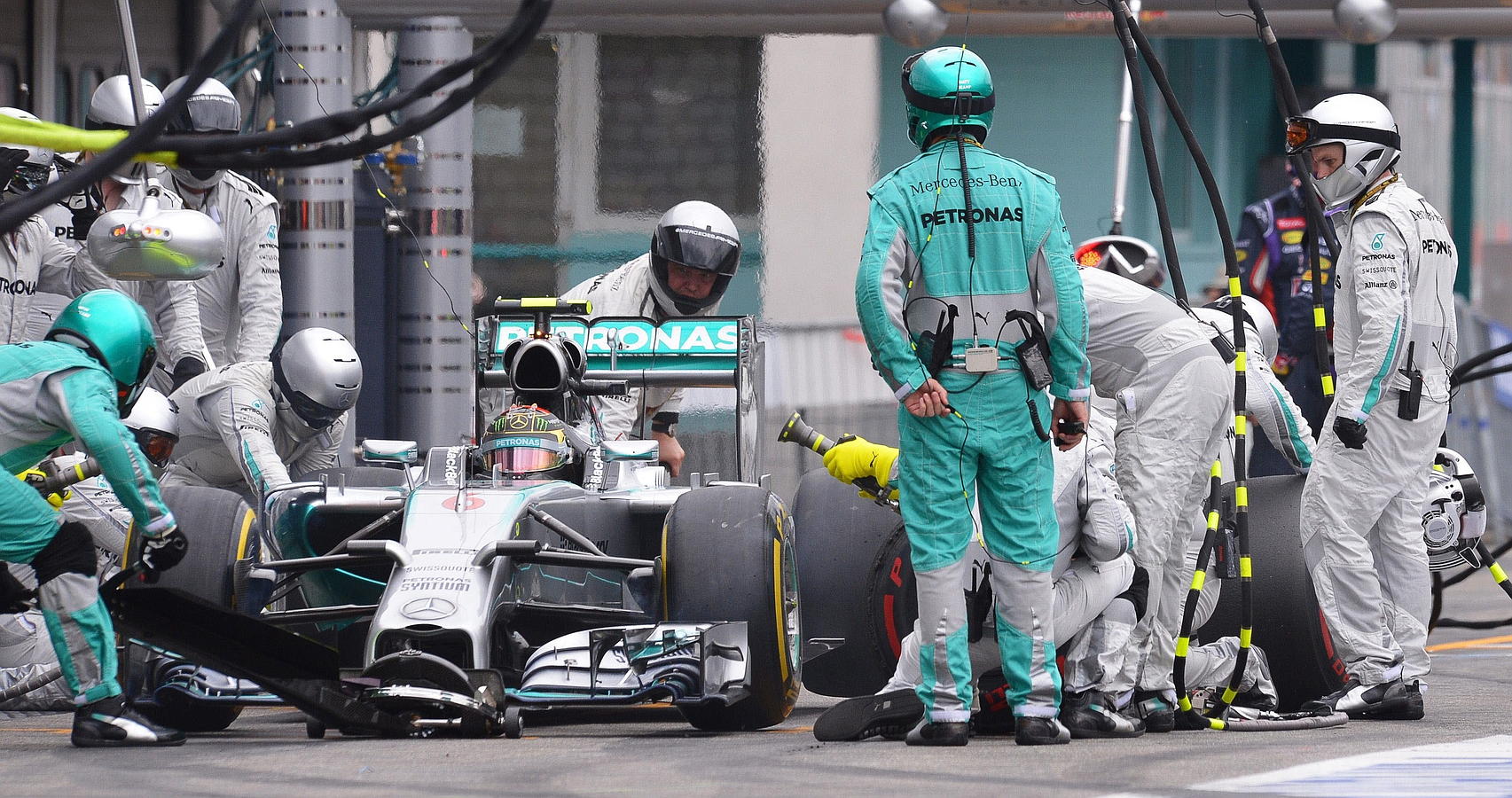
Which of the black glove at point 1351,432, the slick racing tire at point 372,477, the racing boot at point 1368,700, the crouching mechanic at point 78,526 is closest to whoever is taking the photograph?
the crouching mechanic at point 78,526

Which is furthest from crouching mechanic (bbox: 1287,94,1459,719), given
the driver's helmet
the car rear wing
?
the driver's helmet

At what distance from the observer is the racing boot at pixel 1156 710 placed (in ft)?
21.8

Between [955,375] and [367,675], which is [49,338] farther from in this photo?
[955,375]

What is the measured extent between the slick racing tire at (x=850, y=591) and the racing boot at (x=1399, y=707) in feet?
5.28

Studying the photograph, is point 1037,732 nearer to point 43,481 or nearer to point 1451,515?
point 1451,515

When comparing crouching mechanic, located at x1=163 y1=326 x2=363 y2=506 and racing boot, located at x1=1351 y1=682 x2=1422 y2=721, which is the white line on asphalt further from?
crouching mechanic, located at x1=163 y1=326 x2=363 y2=506

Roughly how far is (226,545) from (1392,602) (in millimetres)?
4026

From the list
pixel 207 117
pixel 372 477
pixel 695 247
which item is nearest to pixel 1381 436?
pixel 695 247

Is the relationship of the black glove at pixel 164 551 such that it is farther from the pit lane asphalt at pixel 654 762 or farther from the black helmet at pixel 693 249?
the black helmet at pixel 693 249

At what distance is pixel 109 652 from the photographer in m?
6.27

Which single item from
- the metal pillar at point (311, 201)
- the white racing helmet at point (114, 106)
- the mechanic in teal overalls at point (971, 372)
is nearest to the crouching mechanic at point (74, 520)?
the white racing helmet at point (114, 106)

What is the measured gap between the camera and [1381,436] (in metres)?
7.19

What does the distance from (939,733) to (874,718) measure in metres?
0.30

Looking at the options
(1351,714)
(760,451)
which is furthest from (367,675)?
(1351,714)
